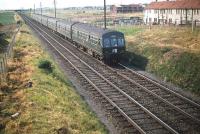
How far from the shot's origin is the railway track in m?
15.6

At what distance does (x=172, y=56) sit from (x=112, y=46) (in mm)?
5951

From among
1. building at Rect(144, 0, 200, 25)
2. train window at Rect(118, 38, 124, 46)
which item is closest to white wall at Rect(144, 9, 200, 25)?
building at Rect(144, 0, 200, 25)

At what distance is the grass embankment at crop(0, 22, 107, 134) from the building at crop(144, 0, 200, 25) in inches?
1259

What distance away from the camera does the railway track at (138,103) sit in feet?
51.3

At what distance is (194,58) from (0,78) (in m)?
15.0

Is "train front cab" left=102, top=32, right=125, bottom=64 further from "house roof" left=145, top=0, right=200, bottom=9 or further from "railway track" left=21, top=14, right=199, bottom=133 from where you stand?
"house roof" left=145, top=0, right=200, bottom=9

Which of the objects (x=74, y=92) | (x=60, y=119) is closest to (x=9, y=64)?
(x=74, y=92)

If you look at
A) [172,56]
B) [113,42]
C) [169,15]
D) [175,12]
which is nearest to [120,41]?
[113,42]

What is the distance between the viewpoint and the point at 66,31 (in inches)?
1864

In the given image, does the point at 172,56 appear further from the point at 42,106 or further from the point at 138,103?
the point at 42,106

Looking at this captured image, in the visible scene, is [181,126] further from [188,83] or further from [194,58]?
[194,58]

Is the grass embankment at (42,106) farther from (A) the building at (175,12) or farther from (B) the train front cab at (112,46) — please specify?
(A) the building at (175,12)

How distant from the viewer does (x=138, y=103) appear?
18.7 metres

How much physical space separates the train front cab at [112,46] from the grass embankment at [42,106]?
5.01m
